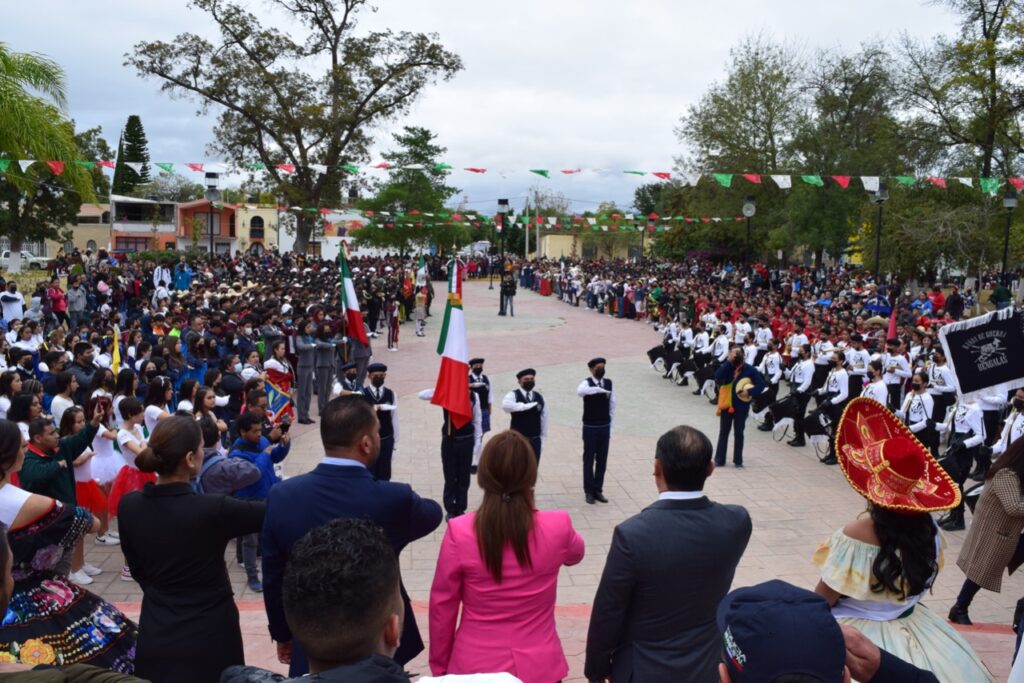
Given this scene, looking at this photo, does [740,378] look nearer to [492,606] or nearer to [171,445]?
[492,606]

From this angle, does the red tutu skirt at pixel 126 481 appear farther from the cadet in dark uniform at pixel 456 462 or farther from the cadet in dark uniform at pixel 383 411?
the cadet in dark uniform at pixel 456 462

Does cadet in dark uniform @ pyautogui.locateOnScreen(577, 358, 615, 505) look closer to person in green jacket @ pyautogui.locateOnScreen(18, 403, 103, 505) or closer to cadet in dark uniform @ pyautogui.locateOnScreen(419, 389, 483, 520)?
cadet in dark uniform @ pyautogui.locateOnScreen(419, 389, 483, 520)

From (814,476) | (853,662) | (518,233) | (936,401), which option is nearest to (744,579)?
(814,476)

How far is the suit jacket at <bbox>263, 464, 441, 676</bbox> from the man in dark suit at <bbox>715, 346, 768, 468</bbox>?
7899 millimetres

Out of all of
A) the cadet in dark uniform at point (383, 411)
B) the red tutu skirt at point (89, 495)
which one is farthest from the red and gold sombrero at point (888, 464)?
the cadet in dark uniform at point (383, 411)

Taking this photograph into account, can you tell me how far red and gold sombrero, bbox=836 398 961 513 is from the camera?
9.66ft

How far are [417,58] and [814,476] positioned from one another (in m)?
33.2

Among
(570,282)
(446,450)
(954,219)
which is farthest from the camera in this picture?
(570,282)

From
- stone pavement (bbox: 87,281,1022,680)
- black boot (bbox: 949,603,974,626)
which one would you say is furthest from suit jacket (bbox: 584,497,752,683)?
black boot (bbox: 949,603,974,626)

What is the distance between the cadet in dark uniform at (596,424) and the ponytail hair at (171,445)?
6.03 m

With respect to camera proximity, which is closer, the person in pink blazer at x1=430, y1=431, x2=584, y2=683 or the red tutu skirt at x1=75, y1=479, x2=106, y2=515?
the person in pink blazer at x1=430, y1=431, x2=584, y2=683

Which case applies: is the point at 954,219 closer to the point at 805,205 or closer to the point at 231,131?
the point at 805,205

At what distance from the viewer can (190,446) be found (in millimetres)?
3359

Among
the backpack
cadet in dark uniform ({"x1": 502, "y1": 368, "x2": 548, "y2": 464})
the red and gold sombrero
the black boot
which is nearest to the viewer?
the red and gold sombrero
